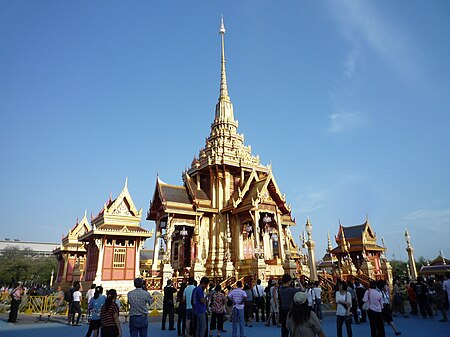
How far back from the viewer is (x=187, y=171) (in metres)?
28.8

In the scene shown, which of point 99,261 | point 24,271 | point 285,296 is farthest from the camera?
point 24,271

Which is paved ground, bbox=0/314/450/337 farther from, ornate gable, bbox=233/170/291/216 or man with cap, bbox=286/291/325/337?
ornate gable, bbox=233/170/291/216

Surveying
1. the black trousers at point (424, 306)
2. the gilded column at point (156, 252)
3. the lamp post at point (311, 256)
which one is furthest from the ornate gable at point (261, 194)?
the black trousers at point (424, 306)

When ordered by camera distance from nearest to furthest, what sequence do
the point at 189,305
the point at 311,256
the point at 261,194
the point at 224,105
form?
the point at 189,305 < the point at 311,256 < the point at 261,194 < the point at 224,105

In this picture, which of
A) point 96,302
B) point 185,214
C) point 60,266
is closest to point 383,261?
point 185,214

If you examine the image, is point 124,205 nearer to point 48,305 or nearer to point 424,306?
point 48,305

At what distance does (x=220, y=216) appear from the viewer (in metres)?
25.6

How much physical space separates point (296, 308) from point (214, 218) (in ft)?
70.7

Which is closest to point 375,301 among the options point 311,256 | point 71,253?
point 311,256

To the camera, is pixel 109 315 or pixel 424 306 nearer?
pixel 109 315

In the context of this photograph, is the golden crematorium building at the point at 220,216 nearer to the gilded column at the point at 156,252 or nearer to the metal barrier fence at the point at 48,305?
the gilded column at the point at 156,252

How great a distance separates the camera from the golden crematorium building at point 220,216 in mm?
23328

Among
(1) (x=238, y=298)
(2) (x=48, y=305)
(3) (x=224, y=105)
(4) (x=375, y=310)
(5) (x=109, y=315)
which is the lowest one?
(2) (x=48, y=305)

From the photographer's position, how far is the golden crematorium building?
76.5 ft
